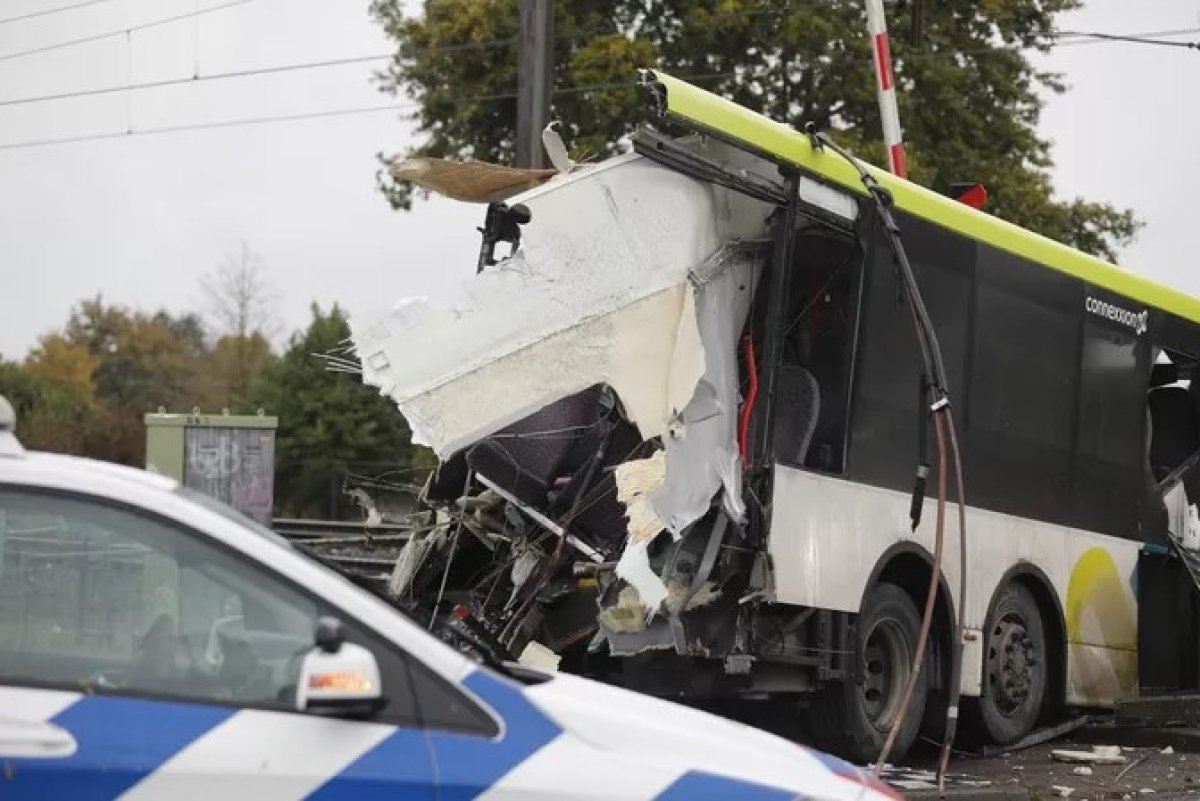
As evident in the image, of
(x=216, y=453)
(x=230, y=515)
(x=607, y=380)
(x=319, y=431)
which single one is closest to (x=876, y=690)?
(x=607, y=380)

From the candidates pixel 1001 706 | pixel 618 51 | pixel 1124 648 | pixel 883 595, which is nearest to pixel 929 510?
pixel 883 595

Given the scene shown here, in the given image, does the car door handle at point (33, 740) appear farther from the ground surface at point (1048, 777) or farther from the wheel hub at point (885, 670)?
the wheel hub at point (885, 670)

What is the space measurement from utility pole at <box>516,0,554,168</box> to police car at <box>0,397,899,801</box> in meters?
13.1

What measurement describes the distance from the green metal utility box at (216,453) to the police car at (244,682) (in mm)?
16358

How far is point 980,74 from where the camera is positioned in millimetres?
29328

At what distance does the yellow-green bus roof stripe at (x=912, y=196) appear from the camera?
9.02 meters

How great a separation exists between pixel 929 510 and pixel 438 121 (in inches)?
806

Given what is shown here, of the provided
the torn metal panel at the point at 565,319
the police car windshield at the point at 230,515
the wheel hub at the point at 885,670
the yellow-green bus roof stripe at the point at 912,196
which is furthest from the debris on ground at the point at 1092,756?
the police car windshield at the point at 230,515

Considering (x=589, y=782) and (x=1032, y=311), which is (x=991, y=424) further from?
(x=589, y=782)

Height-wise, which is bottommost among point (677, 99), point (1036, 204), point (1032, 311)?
point (1032, 311)

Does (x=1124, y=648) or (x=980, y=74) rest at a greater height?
(x=980, y=74)

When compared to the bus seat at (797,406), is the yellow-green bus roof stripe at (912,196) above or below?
above

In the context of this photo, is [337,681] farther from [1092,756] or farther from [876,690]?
[1092,756]

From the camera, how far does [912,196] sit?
34.5 ft
